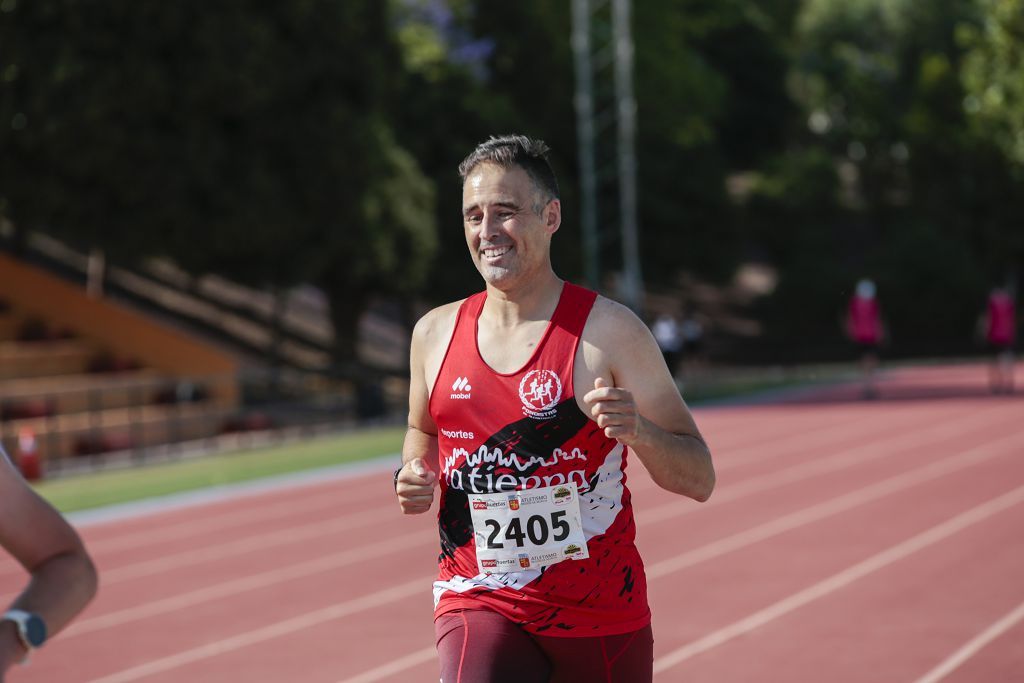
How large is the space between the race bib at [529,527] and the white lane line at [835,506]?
20.9 feet

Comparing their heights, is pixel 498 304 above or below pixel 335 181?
below

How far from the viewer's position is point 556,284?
389cm

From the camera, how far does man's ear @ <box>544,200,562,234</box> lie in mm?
3830

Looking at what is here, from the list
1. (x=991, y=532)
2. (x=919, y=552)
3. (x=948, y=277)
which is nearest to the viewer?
(x=919, y=552)

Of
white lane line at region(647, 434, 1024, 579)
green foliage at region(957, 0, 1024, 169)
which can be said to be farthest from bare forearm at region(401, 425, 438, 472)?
green foliage at region(957, 0, 1024, 169)

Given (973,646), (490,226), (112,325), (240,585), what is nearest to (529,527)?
(490,226)

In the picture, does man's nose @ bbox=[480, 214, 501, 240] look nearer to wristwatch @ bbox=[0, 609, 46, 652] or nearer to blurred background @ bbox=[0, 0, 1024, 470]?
wristwatch @ bbox=[0, 609, 46, 652]

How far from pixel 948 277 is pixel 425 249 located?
20.2m

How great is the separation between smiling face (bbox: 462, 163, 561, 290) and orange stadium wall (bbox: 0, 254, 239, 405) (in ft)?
80.1

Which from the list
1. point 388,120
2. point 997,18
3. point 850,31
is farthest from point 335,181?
point 850,31

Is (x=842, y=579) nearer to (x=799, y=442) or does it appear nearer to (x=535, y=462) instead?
(x=535, y=462)

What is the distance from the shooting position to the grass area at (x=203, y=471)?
639 inches

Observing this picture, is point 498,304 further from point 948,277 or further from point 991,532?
point 948,277

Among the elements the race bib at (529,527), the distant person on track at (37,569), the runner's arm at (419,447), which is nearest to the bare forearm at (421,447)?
the runner's arm at (419,447)
